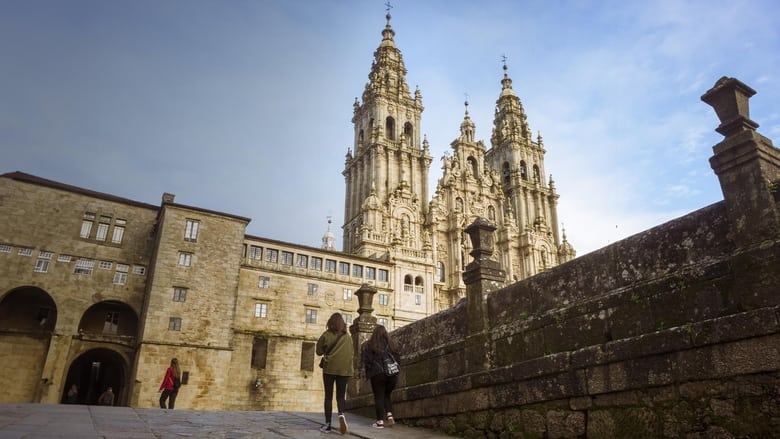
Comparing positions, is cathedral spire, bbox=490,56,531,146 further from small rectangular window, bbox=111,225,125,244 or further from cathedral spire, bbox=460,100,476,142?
small rectangular window, bbox=111,225,125,244

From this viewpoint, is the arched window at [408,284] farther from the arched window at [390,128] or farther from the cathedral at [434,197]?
the arched window at [390,128]

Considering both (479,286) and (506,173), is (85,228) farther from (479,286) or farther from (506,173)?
(506,173)

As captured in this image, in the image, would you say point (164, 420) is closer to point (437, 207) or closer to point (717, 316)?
point (717, 316)

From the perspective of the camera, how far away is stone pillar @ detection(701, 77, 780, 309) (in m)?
5.13

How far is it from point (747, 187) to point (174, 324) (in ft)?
89.6

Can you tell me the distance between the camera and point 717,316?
17.8ft

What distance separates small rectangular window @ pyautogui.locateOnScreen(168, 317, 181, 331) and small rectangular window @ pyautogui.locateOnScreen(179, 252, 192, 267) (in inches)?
120

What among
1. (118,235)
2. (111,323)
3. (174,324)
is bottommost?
(174,324)

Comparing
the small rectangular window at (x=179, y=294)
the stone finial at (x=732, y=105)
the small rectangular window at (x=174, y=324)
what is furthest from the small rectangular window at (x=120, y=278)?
the stone finial at (x=732, y=105)

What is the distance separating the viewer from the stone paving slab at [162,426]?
6.98m

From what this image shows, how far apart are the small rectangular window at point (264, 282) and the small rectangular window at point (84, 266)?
29.6 feet

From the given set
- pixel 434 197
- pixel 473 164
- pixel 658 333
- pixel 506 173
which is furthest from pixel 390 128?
pixel 658 333

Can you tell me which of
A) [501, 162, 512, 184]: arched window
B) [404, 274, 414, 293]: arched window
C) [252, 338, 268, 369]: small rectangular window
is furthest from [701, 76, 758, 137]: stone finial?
[501, 162, 512, 184]: arched window

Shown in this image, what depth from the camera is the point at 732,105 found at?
19.4ft
